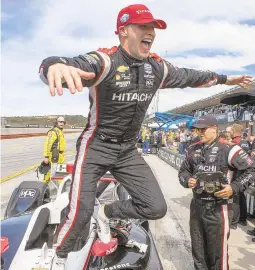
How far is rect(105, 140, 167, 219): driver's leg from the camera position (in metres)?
2.58

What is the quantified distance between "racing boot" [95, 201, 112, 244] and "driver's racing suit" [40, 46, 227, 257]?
0.05 meters

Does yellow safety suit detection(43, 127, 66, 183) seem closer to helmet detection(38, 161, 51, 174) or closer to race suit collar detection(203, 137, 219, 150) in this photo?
helmet detection(38, 161, 51, 174)

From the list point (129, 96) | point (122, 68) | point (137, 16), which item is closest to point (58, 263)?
point (129, 96)

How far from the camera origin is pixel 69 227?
2525 millimetres

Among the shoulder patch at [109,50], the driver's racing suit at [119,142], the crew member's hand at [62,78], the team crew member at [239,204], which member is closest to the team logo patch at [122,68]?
the driver's racing suit at [119,142]

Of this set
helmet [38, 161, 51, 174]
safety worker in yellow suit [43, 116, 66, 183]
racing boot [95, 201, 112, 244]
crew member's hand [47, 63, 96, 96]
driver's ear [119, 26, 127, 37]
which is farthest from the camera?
safety worker in yellow suit [43, 116, 66, 183]

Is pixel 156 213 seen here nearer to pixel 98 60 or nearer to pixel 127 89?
pixel 127 89

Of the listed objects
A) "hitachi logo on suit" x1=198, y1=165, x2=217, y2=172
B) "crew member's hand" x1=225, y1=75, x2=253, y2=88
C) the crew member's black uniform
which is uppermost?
"crew member's hand" x1=225, y1=75, x2=253, y2=88

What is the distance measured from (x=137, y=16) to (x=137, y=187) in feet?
4.12

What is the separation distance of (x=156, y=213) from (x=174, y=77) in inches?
43.5

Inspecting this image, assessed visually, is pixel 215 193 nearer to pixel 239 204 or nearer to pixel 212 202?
pixel 212 202

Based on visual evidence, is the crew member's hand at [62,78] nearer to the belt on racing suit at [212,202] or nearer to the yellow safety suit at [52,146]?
the belt on racing suit at [212,202]

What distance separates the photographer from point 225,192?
122 inches

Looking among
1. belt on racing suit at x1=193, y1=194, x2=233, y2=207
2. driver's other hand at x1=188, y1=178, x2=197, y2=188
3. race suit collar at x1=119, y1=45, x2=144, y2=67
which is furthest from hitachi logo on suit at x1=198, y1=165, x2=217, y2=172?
race suit collar at x1=119, y1=45, x2=144, y2=67
